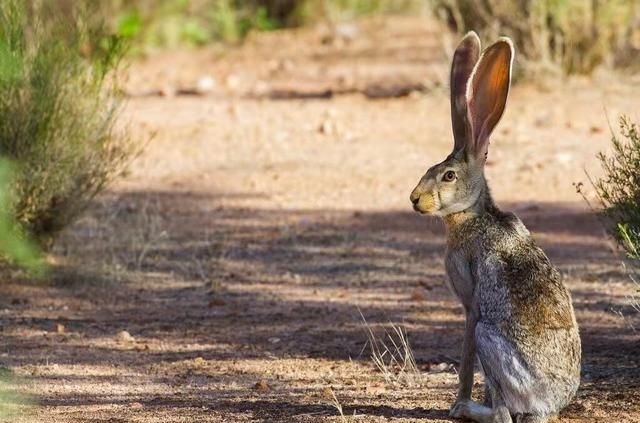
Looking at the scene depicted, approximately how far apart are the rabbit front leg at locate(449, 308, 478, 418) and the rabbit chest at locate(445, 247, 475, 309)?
58 mm

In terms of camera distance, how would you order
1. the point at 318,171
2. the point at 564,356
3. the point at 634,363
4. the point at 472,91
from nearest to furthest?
the point at 564,356 → the point at 472,91 → the point at 634,363 → the point at 318,171

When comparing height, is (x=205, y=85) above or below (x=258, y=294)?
above

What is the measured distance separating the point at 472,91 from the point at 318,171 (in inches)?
197

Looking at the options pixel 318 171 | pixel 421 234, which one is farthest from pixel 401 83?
pixel 421 234

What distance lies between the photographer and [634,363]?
5762 mm

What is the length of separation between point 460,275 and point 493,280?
0.20m

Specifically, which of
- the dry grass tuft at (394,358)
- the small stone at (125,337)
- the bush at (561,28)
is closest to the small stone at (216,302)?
the small stone at (125,337)

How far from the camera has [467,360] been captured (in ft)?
15.9

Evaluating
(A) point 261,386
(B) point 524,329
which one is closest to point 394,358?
(A) point 261,386

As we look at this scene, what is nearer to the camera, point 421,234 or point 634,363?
point 634,363

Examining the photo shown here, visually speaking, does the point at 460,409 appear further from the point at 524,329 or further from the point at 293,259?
the point at 293,259

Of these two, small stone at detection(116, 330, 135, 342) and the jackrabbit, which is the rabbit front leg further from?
small stone at detection(116, 330, 135, 342)

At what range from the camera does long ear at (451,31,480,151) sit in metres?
5.04

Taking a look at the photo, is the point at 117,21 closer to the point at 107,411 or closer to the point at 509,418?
the point at 107,411
